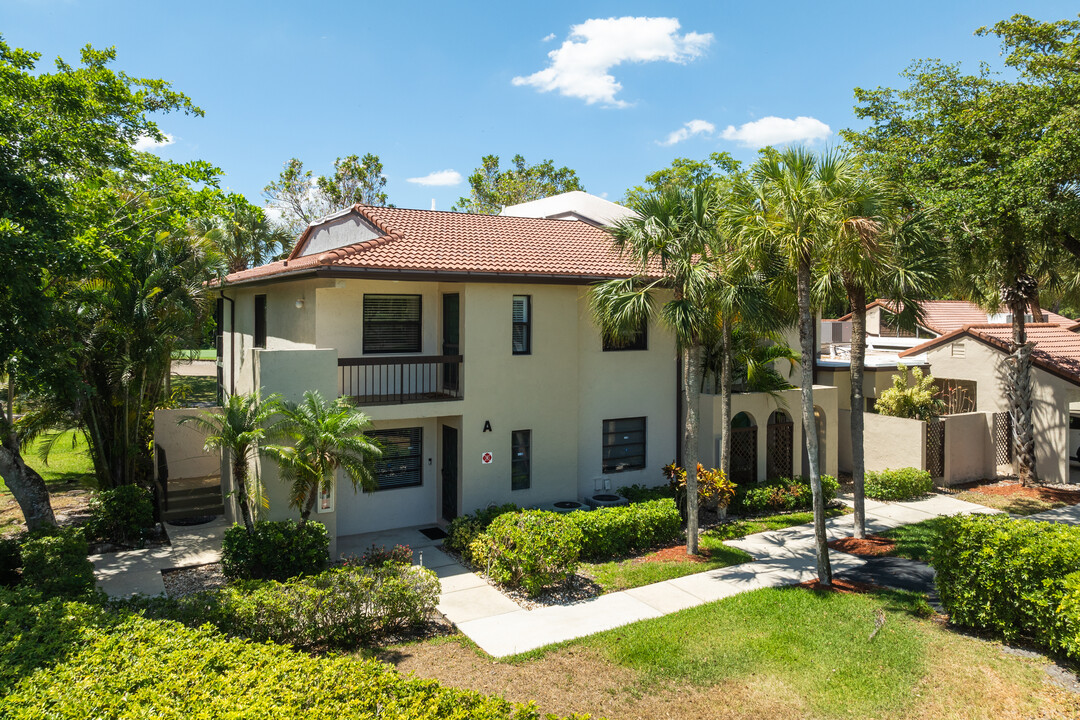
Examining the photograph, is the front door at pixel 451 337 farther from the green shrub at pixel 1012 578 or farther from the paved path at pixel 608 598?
the green shrub at pixel 1012 578

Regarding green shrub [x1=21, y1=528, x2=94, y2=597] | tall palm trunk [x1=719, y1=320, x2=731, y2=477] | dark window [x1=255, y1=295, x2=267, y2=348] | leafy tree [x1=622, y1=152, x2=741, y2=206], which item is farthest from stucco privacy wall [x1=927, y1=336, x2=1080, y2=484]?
green shrub [x1=21, y1=528, x2=94, y2=597]

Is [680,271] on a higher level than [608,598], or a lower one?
higher

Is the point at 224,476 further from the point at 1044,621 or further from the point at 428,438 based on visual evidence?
the point at 1044,621

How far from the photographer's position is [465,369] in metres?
14.3

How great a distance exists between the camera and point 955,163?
16.6m

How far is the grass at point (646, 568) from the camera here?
1196 cm

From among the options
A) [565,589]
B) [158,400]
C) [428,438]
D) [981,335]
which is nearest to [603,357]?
[428,438]

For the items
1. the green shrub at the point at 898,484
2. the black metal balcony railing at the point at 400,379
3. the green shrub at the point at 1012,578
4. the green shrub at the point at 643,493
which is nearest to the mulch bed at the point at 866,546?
the green shrub at the point at 1012,578

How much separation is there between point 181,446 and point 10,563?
19.9ft

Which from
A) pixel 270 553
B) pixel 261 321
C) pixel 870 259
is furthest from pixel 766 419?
pixel 261 321

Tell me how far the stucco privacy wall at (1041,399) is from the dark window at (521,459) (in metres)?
14.9

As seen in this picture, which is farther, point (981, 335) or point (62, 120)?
point (981, 335)

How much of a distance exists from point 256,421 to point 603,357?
315 inches

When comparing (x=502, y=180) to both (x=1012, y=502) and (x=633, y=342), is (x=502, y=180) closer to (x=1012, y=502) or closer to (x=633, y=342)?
(x=633, y=342)
